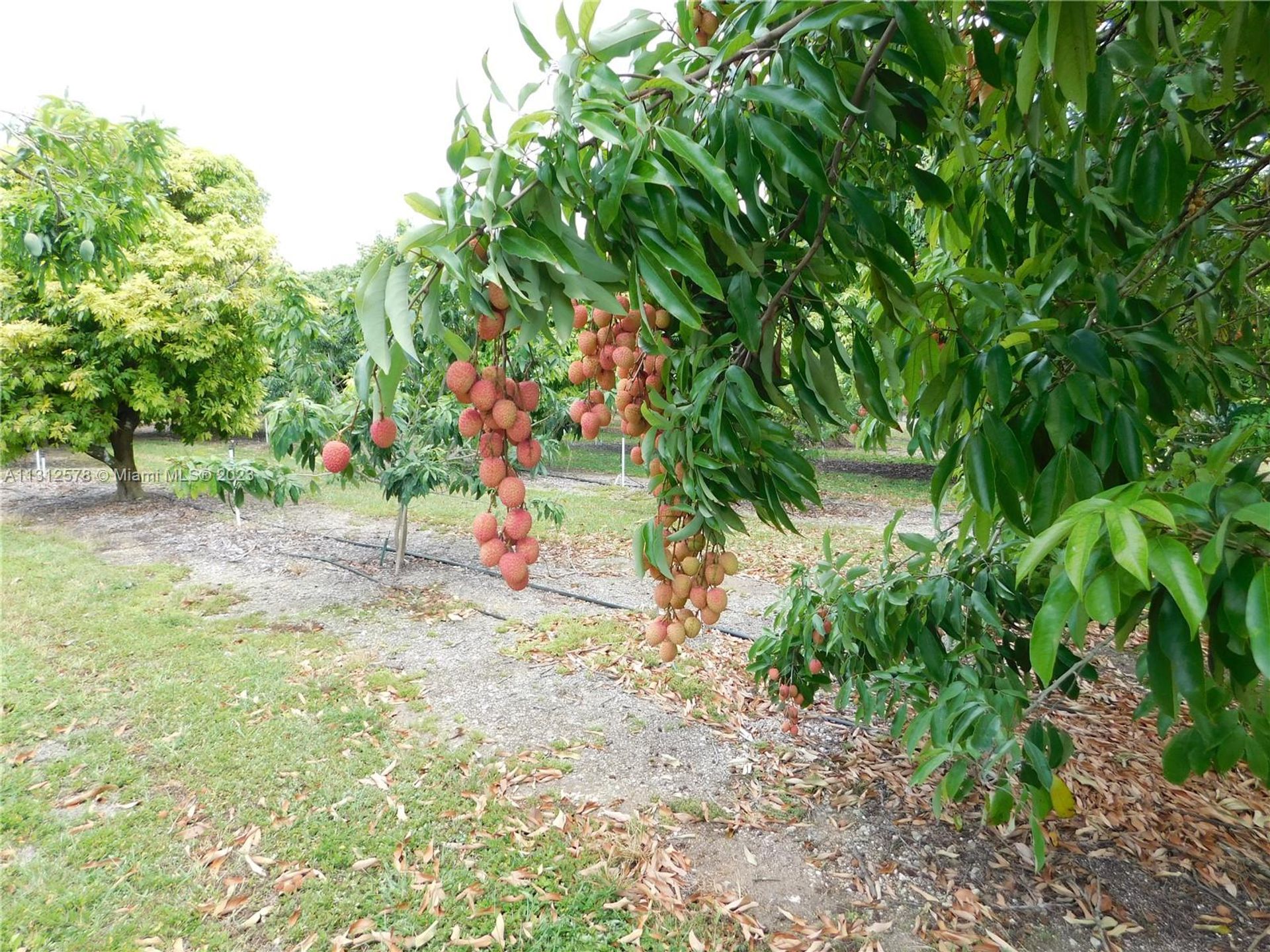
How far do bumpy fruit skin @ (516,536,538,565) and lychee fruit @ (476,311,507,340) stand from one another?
1.00ft

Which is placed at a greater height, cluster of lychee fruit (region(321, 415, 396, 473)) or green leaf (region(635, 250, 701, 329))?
green leaf (region(635, 250, 701, 329))

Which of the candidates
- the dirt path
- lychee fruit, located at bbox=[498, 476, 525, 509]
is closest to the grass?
the dirt path

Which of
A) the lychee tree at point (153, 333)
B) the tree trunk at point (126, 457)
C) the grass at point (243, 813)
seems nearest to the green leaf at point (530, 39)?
the grass at point (243, 813)

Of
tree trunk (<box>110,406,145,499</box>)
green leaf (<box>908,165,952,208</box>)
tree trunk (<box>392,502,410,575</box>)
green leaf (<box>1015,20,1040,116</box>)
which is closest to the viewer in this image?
green leaf (<box>1015,20,1040,116</box>)

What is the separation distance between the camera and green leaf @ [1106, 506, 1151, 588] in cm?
65

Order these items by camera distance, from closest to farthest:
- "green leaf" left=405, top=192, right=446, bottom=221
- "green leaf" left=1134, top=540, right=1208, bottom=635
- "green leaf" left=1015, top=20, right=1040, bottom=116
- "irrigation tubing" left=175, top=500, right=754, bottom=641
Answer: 1. "green leaf" left=1134, top=540, right=1208, bottom=635
2. "green leaf" left=405, top=192, right=446, bottom=221
3. "green leaf" left=1015, top=20, right=1040, bottom=116
4. "irrigation tubing" left=175, top=500, right=754, bottom=641

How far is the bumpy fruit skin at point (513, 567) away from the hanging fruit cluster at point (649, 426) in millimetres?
239

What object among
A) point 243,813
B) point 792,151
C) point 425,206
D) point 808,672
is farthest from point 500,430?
point 243,813

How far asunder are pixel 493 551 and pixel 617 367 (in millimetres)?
370

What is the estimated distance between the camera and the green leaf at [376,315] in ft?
2.31

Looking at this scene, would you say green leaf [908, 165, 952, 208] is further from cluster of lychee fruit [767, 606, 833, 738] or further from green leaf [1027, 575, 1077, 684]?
cluster of lychee fruit [767, 606, 833, 738]

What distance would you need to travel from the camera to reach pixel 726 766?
3293 mm

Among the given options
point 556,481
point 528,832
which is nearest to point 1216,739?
point 528,832

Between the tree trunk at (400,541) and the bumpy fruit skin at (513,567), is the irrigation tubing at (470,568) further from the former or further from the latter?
the bumpy fruit skin at (513,567)
